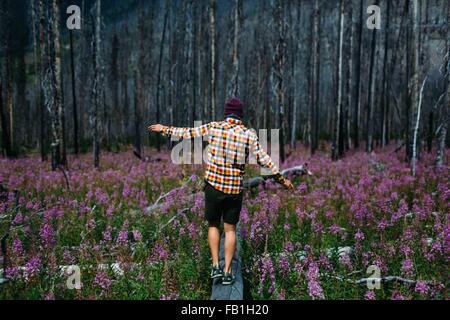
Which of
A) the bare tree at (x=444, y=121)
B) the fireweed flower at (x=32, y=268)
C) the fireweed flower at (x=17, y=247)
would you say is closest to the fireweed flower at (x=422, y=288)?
the fireweed flower at (x=32, y=268)

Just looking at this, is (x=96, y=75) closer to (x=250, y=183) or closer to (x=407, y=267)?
(x=250, y=183)

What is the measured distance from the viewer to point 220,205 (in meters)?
4.03

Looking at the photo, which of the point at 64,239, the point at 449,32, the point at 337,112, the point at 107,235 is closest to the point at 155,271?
the point at 107,235

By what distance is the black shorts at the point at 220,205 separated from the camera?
399cm

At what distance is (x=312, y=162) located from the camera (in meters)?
13.7

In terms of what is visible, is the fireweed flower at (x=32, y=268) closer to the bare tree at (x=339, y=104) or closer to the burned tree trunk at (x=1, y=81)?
the bare tree at (x=339, y=104)

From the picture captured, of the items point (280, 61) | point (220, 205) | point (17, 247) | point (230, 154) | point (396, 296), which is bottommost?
point (396, 296)

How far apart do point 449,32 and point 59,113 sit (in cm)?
1328

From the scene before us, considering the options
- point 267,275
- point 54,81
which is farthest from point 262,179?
point 54,81

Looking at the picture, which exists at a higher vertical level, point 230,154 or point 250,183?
point 230,154

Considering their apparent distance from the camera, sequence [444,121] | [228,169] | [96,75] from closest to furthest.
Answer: [228,169]
[444,121]
[96,75]

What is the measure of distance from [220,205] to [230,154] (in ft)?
2.04

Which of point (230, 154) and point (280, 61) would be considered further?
point (280, 61)
